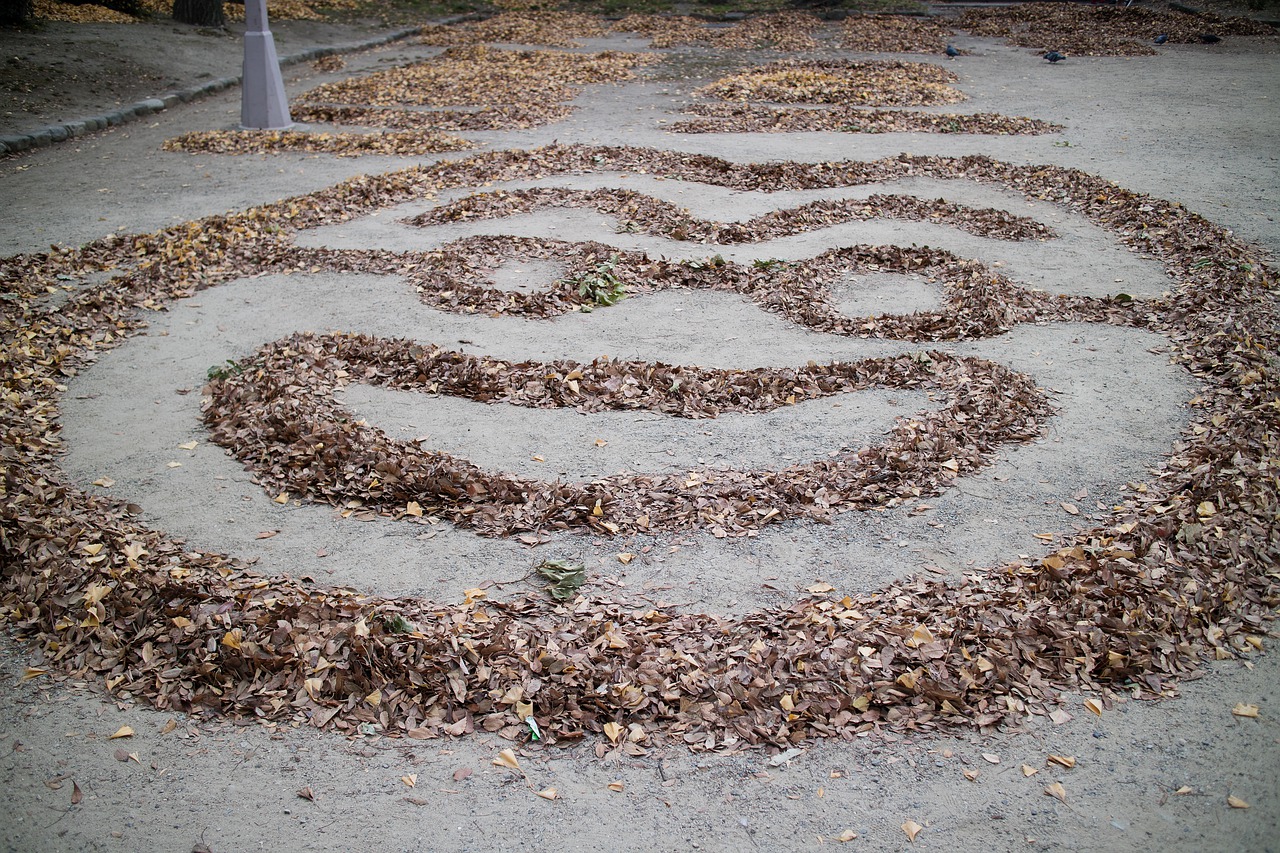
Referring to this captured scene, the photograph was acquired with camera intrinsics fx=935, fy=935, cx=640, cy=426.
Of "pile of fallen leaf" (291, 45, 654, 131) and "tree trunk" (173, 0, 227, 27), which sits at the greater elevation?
"tree trunk" (173, 0, 227, 27)

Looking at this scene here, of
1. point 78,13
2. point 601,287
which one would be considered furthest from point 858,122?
point 78,13

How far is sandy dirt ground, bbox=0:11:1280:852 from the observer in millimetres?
2771

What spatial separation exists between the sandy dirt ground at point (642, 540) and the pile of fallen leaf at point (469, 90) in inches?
116

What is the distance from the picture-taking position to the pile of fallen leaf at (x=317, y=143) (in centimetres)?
1110

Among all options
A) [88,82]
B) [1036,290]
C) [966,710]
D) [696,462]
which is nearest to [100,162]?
[88,82]

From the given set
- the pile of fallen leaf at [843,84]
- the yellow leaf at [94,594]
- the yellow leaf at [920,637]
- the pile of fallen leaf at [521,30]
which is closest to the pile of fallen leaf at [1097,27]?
the pile of fallen leaf at [843,84]

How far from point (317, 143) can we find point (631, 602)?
953 cm

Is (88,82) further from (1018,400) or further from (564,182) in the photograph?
(1018,400)

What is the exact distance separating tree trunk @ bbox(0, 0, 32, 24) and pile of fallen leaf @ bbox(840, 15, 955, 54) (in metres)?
14.5

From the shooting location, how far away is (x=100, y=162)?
10484mm

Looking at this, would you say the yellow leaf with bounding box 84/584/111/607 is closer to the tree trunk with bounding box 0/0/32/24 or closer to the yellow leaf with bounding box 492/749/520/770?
the yellow leaf with bounding box 492/749/520/770

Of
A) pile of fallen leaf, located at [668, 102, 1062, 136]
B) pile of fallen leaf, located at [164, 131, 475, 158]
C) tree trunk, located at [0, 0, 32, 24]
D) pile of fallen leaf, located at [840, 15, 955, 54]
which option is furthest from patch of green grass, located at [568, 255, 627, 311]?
pile of fallen leaf, located at [840, 15, 955, 54]

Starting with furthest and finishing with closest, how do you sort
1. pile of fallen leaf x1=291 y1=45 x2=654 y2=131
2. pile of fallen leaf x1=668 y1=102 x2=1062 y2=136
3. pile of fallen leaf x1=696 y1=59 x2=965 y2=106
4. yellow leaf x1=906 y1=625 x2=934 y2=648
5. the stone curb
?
pile of fallen leaf x1=696 y1=59 x2=965 y2=106
pile of fallen leaf x1=291 y1=45 x2=654 y2=131
pile of fallen leaf x1=668 y1=102 x2=1062 y2=136
the stone curb
yellow leaf x1=906 y1=625 x2=934 y2=648

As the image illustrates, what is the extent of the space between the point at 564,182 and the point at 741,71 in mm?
7854
